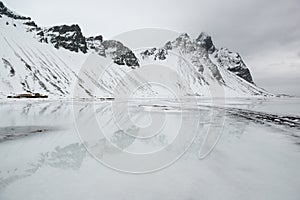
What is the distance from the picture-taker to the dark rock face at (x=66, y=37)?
156m

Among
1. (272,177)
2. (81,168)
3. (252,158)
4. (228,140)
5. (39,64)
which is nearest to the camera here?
(272,177)

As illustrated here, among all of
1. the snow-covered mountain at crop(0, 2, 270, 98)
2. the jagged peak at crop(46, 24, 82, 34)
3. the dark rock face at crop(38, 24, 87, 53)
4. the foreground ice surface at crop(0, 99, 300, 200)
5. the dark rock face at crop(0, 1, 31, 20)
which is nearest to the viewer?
the foreground ice surface at crop(0, 99, 300, 200)

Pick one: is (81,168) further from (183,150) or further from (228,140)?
(228,140)

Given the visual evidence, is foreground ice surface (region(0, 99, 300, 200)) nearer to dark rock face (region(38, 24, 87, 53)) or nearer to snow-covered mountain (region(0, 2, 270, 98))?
snow-covered mountain (region(0, 2, 270, 98))

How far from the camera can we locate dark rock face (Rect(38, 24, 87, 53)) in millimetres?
155688

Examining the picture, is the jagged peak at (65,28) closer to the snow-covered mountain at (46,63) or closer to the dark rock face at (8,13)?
the snow-covered mountain at (46,63)

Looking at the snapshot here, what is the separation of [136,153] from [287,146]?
9.30 metres

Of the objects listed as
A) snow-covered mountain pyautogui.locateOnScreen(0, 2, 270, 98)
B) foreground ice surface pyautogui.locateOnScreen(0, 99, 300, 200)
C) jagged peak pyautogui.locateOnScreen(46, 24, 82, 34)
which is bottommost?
foreground ice surface pyautogui.locateOnScreen(0, 99, 300, 200)

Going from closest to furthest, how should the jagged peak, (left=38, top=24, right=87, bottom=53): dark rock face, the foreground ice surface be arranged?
the foreground ice surface, (left=38, top=24, right=87, bottom=53): dark rock face, the jagged peak

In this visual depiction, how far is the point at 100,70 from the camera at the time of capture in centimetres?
15688

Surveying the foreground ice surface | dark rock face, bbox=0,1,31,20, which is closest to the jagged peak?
dark rock face, bbox=0,1,31,20

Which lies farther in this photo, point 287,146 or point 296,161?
point 287,146

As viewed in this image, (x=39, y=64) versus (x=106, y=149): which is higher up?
(x=39, y=64)

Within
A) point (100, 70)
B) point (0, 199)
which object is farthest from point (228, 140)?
point (100, 70)
